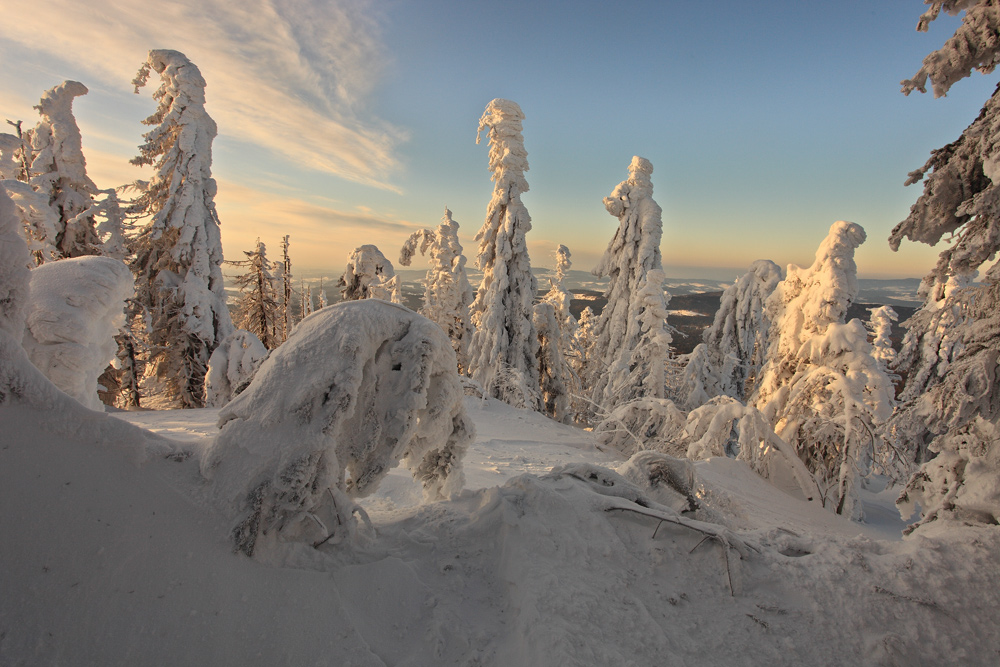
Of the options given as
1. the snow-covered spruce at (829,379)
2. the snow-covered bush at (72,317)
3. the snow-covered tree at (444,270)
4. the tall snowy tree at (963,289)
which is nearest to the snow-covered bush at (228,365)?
the snow-covered bush at (72,317)

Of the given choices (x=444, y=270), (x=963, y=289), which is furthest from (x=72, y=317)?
(x=444, y=270)

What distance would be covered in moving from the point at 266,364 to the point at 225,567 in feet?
4.42

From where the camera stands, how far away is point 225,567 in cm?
245

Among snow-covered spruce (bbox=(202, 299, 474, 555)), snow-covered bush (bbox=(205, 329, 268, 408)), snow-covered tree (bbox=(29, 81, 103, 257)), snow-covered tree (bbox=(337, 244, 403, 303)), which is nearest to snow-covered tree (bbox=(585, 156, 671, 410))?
snow-covered tree (bbox=(337, 244, 403, 303))

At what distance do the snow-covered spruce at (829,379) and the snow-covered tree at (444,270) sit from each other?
1528cm

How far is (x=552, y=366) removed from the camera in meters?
21.2

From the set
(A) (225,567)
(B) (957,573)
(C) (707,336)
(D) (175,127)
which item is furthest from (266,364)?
(C) (707,336)

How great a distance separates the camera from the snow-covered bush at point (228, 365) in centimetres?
1189

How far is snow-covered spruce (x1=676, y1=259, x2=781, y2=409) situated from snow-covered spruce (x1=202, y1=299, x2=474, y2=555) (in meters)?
16.9

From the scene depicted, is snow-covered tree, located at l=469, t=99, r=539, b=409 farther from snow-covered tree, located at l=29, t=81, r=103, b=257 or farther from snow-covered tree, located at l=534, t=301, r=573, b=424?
snow-covered tree, located at l=29, t=81, r=103, b=257

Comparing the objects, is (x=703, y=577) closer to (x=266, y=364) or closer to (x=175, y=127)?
(x=266, y=364)

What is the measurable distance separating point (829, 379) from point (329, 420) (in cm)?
1014

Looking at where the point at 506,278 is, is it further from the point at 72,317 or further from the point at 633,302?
the point at 72,317

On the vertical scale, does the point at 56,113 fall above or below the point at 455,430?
above
